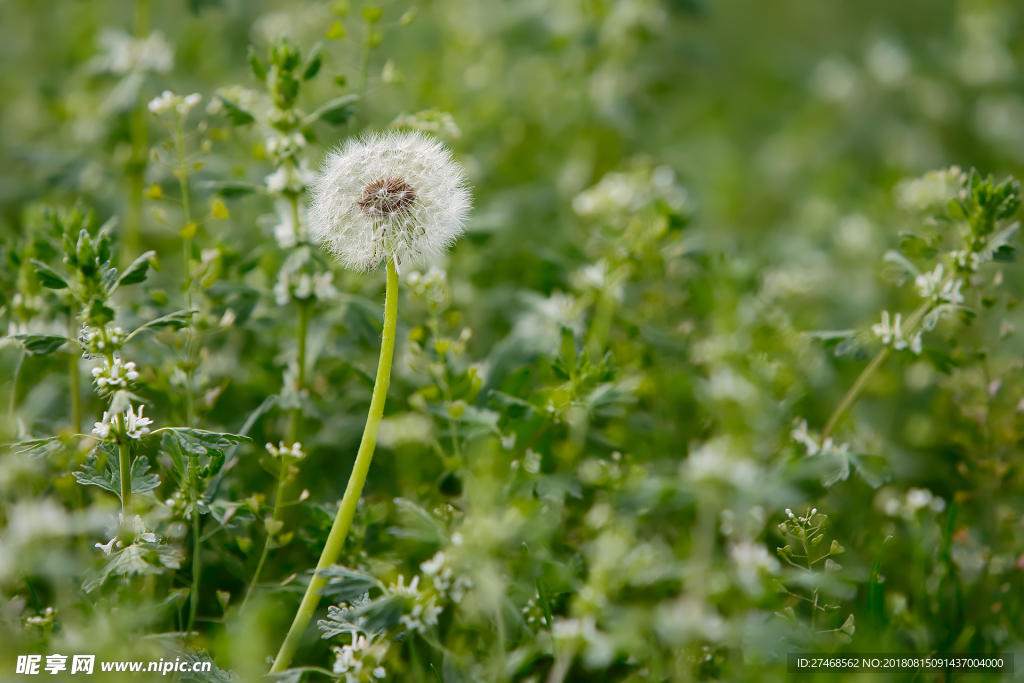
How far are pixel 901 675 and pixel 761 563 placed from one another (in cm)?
48

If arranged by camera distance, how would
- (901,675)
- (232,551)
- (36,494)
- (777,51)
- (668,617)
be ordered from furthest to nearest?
(777,51), (36,494), (232,551), (901,675), (668,617)

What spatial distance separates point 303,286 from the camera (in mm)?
1621

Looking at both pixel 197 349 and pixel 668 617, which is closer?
pixel 668 617

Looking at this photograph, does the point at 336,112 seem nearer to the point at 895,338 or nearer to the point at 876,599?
the point at 895,338

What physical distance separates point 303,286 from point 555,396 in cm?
62

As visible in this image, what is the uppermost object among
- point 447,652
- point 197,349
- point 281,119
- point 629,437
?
point 281,119

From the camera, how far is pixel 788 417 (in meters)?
1.84

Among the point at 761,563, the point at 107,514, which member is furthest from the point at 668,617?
the point at 107,514

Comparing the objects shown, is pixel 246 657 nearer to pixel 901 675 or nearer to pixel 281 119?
pixel 281 119

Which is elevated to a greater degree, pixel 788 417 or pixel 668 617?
pixel 788 417

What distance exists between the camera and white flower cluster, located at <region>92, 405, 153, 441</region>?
1271 mm

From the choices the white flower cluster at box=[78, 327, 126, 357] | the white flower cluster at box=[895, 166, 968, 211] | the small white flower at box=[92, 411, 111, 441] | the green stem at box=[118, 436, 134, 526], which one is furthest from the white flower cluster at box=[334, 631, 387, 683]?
the white flower cluster at box=[895, 166, 968, 211]

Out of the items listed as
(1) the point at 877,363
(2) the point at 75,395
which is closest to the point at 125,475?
(2) the point at 75,395

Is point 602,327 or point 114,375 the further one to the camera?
point 602,327
